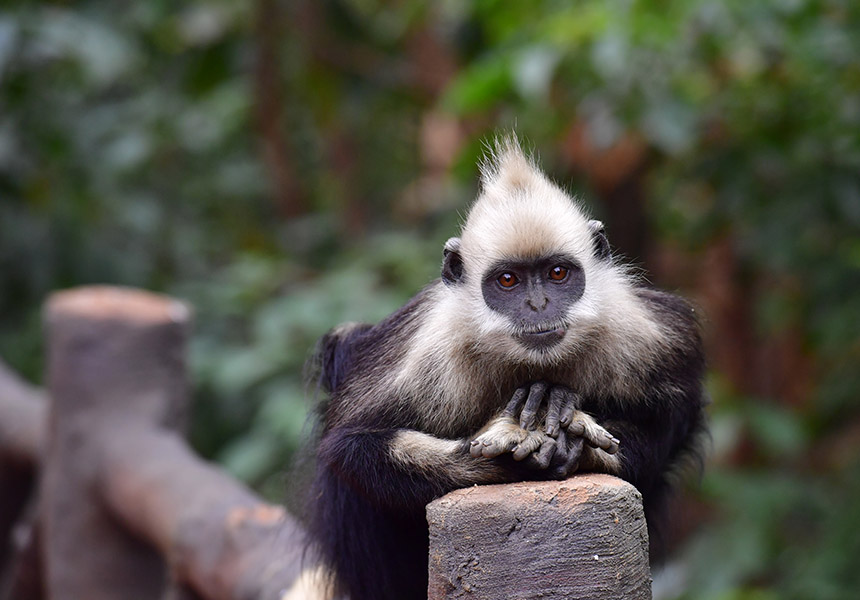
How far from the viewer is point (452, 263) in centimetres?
218

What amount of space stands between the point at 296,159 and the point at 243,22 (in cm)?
177

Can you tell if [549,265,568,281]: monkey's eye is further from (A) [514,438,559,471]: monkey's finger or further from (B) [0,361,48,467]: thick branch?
(B) [0,361,48,467]: thick branch

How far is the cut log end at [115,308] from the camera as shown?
3.82m

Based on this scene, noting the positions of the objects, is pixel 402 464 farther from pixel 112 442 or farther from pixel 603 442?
pixel 112 442

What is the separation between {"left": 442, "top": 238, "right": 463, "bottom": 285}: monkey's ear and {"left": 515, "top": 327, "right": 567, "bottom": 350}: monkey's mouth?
0.25 meters

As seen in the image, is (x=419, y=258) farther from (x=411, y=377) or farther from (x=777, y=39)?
(x=411, y=377)

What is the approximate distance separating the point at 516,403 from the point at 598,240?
1.72 feet

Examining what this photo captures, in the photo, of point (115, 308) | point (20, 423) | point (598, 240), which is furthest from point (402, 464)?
point (20, 423)

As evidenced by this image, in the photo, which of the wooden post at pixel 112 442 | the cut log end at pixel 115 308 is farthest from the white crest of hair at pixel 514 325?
the cut log end at pixel 115 308

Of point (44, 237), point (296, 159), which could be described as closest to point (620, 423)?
point (44, 237)

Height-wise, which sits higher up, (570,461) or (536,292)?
(536,292)

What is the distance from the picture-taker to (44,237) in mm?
5391

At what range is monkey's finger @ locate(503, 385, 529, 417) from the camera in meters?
1.79

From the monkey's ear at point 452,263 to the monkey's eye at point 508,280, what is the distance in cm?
13
